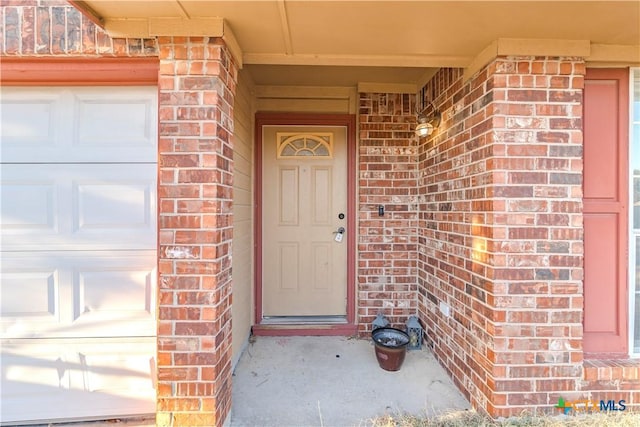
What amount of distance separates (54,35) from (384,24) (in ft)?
6.14

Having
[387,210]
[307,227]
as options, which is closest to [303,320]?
[307,227]

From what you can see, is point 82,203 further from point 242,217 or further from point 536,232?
point 536,232

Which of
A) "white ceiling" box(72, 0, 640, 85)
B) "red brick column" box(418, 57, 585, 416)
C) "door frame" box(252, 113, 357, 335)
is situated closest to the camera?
"white ceiling" box(72, 0, 640, 85)

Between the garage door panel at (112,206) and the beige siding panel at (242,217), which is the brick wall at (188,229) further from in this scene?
the beige siding panel at (242,217)

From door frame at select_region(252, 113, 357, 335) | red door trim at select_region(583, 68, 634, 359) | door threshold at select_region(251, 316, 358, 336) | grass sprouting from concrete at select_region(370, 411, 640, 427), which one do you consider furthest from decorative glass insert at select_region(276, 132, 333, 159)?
grass sprouting from concrete at select_region(370, 411, 640, 427)

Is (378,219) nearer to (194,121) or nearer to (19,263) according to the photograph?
(194,121)

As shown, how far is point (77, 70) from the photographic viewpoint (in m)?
1.87

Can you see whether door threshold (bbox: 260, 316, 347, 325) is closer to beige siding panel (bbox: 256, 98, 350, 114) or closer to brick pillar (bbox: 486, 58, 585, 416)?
brick pillar (bbox: 486, 58, 585, 416)

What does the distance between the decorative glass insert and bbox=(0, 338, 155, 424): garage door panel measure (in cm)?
212

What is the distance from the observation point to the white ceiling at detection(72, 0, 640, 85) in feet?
5.25

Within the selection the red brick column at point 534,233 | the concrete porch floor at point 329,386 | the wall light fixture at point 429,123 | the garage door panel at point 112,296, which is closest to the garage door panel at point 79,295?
the garage door panel at point 112,296

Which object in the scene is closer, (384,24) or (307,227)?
(384,24)

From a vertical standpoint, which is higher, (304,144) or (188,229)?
(304,144)

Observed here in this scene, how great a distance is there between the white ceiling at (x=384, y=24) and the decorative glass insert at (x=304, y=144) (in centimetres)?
119
